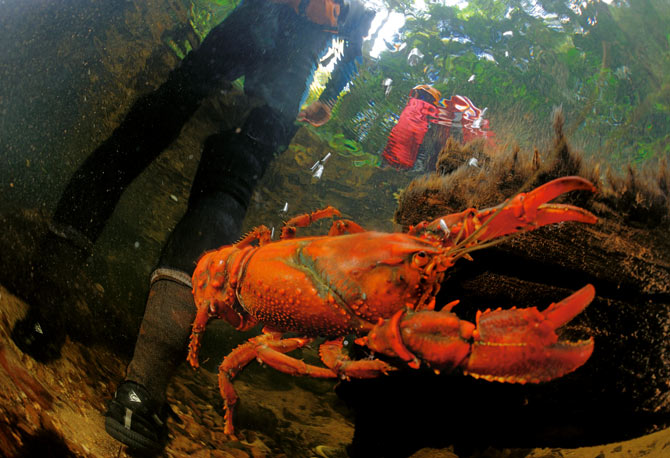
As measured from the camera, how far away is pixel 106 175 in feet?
6.97

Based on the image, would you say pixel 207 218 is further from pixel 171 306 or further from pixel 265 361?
pixel 265 361

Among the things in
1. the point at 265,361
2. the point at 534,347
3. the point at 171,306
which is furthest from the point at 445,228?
the point at 171,306

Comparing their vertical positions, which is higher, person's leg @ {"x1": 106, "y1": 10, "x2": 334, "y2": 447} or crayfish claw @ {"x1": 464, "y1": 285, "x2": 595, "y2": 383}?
person's leg @ {"x1": 106, "y1": 10, "x2": 334, "y2": 447}

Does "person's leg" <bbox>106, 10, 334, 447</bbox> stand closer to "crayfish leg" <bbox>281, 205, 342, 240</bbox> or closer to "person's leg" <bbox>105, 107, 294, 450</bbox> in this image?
"person's leg" <bbox>105, 107, 294, 450</bbox>

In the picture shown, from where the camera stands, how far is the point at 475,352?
0.96 meters

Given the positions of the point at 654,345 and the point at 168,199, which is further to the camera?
the point at 168,199

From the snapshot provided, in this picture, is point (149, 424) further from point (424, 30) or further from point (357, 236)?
point (424, 30)

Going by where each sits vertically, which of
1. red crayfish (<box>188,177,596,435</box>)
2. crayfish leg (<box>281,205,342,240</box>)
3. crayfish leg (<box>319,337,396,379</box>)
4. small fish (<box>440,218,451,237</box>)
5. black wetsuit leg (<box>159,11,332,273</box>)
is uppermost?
black wetsuit leg (<box>159,11,332,273</box>)

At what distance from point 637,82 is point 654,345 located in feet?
8.78

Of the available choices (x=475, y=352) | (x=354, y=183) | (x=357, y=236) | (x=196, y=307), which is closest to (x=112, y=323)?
(x=196, y=307)

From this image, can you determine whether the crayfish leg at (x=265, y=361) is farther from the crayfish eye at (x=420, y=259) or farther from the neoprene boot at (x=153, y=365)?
the crayfish eye at (x=420, y=259)

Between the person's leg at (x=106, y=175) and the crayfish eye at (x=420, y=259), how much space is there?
2068 millimetres

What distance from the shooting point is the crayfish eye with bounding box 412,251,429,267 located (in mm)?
1299

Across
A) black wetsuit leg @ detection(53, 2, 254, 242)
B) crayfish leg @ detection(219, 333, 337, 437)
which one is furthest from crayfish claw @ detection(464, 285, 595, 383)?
black wetsuit leg @ detection(53, 2, 254, 242)
